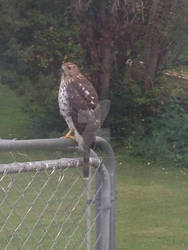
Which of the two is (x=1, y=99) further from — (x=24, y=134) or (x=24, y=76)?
(x=24, y=76)

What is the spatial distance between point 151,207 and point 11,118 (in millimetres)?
7853

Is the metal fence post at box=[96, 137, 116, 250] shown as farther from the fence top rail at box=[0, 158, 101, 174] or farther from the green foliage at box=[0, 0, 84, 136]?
the green foliage at box=[0, 0, 84, 136]

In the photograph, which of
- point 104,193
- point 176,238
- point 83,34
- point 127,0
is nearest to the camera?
point 104,193

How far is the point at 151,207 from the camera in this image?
28.2 feet

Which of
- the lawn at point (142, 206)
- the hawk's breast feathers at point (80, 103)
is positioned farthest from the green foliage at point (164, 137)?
the hawk's breast feathers at point (80, 103)

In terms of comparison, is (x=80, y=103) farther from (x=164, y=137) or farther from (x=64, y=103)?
(x=164, y=137)

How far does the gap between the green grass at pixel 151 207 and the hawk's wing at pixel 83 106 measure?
300 cm

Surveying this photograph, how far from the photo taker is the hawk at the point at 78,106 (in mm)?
3229

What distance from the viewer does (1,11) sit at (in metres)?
11.8

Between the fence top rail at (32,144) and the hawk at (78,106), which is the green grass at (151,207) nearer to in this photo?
the hawk at (78,106)

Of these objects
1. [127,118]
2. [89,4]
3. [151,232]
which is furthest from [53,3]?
[151,232]

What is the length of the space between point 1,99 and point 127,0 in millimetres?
8076

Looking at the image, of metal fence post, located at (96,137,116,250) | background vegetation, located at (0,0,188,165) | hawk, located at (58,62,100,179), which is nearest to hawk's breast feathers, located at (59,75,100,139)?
hawk, located at (58,62,100,179)

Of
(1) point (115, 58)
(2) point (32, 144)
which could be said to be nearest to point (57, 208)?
(2) point (32, 144)
